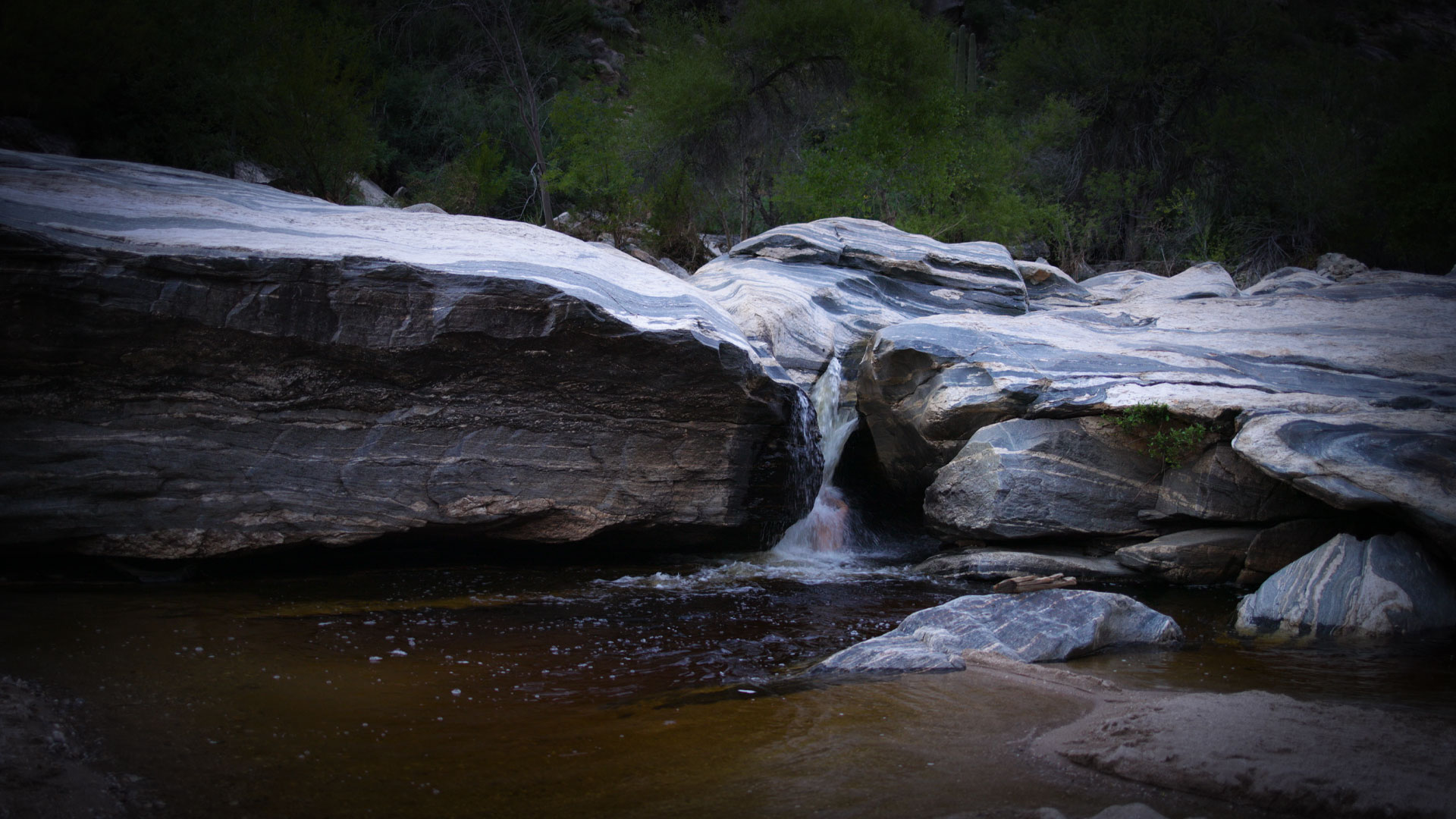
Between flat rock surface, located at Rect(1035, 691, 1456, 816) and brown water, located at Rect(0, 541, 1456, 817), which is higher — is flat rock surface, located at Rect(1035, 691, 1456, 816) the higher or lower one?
the higher one

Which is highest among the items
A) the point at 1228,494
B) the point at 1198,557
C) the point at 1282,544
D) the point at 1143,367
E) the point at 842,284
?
the point at 842,284

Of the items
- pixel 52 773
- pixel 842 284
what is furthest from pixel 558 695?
pixel 842 284

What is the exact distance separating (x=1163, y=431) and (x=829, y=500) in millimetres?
3235

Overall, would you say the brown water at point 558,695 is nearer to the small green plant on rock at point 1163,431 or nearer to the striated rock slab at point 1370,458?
the striated rock slab at point 1370,458

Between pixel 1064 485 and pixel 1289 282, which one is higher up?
pixel 1289 282

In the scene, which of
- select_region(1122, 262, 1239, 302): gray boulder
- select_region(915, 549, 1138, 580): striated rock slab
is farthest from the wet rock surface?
select_region(1122, 262, 1239, 302): gray boulder

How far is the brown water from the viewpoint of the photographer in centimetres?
273

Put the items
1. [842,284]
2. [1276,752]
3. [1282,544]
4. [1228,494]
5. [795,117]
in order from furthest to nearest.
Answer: [795,117] < [842,284] < [1228,494] < [1282,544] < [1276,752]

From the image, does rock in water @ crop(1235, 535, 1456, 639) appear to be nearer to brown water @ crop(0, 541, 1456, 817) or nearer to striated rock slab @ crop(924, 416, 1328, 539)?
brown water @ crop(0, 541, 1456, 817)

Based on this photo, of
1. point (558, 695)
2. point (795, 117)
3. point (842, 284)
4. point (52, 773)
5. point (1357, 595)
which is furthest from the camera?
point (795, 117)

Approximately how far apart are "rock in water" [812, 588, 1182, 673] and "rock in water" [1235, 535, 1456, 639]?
98 cm

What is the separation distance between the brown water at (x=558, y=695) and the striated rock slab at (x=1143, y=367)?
179 cm

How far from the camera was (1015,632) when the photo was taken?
472 cm

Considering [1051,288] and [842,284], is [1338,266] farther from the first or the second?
[842,284]
